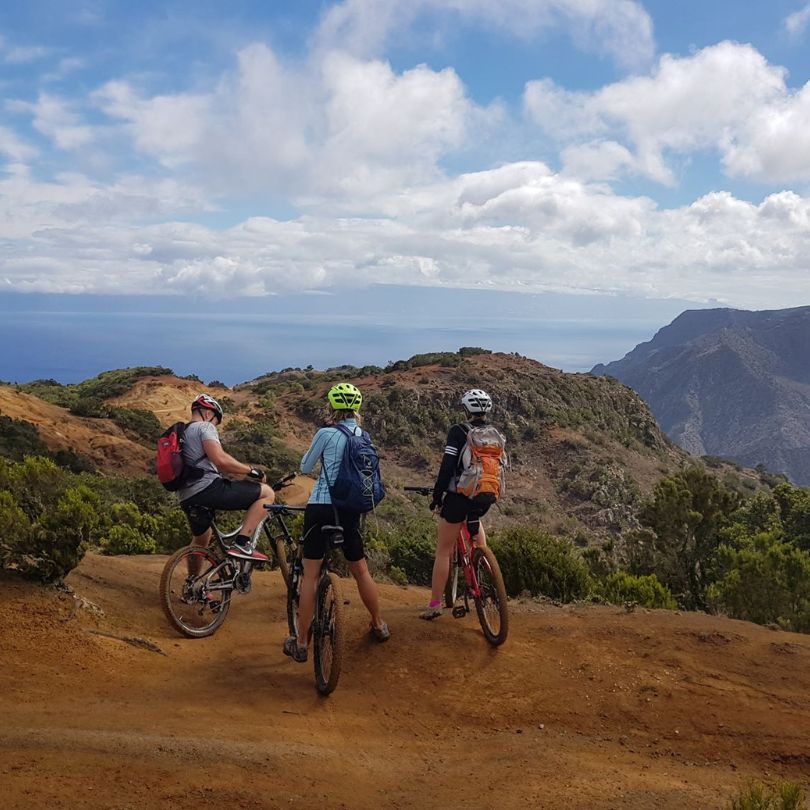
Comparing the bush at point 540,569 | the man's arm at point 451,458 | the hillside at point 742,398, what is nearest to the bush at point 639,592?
the bush at point 540,569

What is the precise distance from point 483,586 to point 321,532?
195 centimetres

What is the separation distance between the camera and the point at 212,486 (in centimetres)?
639

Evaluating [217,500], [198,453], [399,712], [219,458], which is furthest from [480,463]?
[198,453]

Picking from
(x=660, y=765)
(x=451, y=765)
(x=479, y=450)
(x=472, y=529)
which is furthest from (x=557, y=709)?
(x=479, y=450)

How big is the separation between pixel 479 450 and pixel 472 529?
882mm

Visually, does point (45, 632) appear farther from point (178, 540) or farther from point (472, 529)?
point (178, 540)

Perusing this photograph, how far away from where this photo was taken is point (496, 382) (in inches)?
1785

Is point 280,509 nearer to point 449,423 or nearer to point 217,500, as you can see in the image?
point 217,500

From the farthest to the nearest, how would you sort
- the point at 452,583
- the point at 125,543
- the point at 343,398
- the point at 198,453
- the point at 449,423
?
1. the point at 449,423
2. the point at 125,543
3. the point at 452,583
4. the point at 198,453
5. the point at 343,398

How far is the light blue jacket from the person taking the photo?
529 cm

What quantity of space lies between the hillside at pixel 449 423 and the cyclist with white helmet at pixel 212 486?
2237 centimetres

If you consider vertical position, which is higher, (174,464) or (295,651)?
(174,464)

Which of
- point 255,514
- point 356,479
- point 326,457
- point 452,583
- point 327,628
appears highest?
point 326,457

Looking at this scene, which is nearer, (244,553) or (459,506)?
(459,506)
